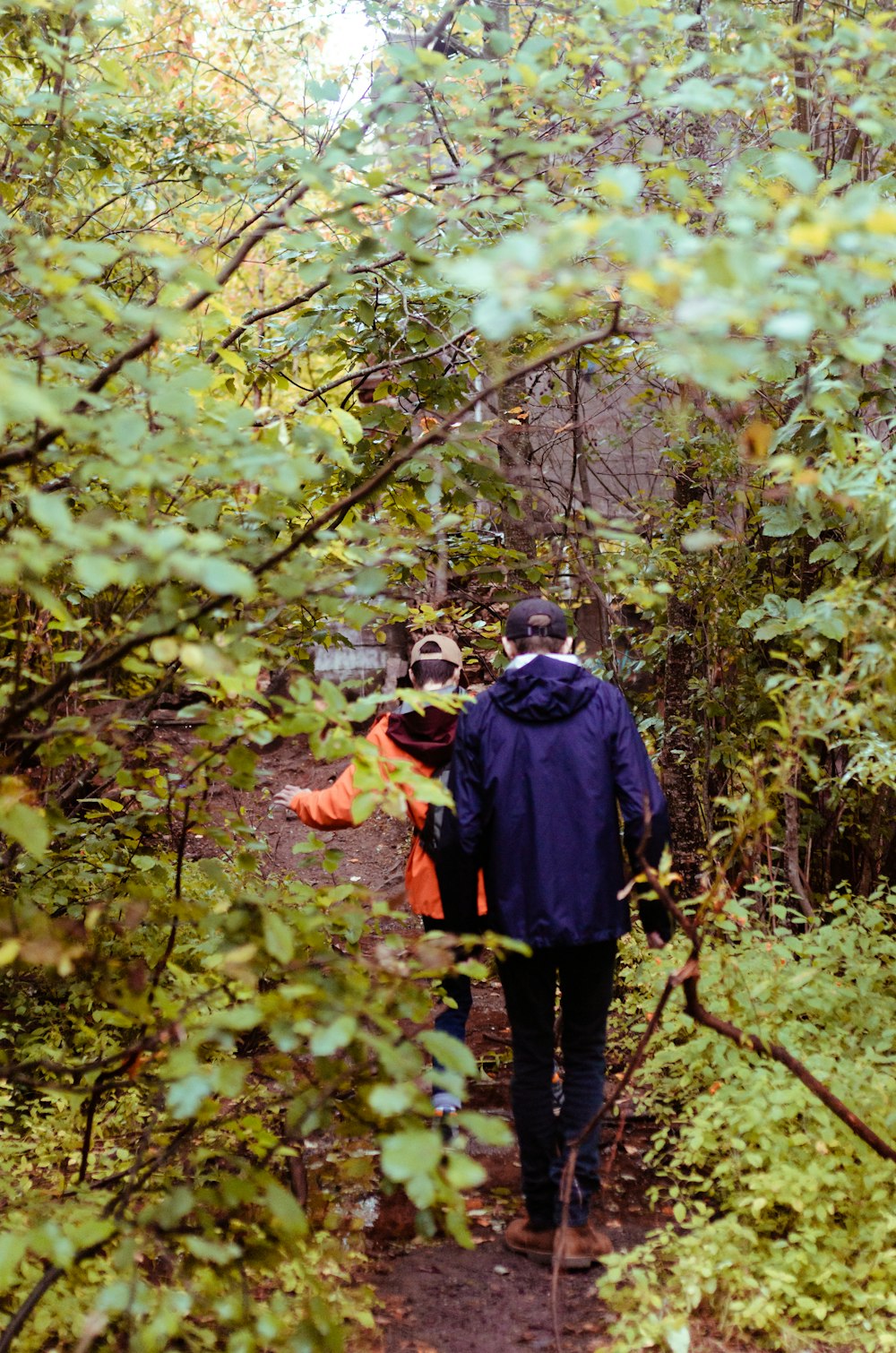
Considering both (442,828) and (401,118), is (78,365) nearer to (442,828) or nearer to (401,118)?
(401,118)

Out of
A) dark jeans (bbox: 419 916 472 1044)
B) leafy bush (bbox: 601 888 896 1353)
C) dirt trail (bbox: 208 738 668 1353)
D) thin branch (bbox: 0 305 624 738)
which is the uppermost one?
thin branch (bbox: 0 305 624 738)

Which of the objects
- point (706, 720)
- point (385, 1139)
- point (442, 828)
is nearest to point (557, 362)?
point (706, 720)

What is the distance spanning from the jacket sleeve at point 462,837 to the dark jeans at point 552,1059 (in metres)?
0.27

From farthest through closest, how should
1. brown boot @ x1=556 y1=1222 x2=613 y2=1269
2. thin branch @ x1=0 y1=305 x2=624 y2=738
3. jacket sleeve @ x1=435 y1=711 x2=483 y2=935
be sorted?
jacket sleeve @ x1=435 y1=711 x2=483 y2=935 → brown boot @ x1=556 y1=1222 x2=613 y2=1269 → thin branch @ x1=0 y1=305 x2=624 y2=738

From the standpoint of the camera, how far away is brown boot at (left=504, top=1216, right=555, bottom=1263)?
12.8 feet

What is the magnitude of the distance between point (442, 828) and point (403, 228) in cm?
211

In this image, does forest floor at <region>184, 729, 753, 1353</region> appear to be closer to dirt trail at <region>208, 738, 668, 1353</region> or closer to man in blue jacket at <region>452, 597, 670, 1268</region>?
dirt trail at <region>208, 738, 668, 1353</region>

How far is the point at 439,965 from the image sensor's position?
7.74 feet

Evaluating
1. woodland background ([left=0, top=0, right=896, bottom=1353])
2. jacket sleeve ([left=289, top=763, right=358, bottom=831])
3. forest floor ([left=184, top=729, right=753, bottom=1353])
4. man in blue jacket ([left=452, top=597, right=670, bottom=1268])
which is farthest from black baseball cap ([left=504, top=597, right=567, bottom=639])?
forest floor ([left=184, top=729, right=753, bottom=1353])

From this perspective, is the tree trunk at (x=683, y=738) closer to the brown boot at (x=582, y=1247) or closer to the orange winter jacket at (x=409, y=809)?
the orange winter jacket at (x=409, y=809)

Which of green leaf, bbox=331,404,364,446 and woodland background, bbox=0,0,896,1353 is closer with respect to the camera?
woodland background, bbox=0,0,896,1353

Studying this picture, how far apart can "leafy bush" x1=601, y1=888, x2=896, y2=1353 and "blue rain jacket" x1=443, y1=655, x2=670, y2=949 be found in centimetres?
58

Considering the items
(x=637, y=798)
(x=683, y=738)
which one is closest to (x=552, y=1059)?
(x=637, y=798)

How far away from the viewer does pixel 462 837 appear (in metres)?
3.99
